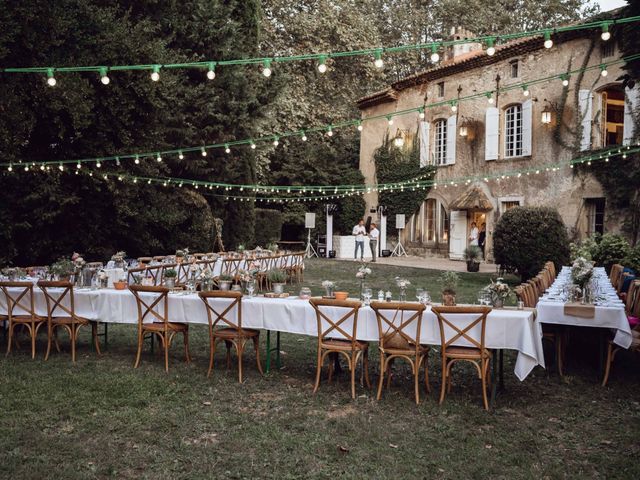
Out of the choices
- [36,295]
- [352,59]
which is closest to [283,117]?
[352,59]

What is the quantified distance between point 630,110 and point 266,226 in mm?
13708

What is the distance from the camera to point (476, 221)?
20.4m

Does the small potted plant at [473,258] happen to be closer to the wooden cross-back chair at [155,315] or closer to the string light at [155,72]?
the wooden cross-back chair at [155,315]

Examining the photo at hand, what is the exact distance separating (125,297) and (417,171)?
56.0ft

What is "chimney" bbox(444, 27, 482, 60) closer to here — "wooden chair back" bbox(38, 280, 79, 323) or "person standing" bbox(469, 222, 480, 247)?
"person standing" bbox(469, 222, 480, 247)

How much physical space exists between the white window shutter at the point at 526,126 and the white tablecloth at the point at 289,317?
14250 millimetres

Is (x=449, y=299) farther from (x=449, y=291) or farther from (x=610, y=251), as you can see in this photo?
(x=610, y=251)

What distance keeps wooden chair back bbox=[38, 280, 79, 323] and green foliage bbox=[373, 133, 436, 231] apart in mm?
16839

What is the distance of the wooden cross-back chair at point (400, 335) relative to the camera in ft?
16.2

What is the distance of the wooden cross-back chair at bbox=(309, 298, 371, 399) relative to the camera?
202 inches

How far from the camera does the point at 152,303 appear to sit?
608cm

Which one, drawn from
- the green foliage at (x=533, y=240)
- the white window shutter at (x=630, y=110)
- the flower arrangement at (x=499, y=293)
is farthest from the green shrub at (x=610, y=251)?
the flower arrangement at (x=499, y=293)

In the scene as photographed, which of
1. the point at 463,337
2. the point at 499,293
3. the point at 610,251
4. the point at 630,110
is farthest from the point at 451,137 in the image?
the point at 463,337

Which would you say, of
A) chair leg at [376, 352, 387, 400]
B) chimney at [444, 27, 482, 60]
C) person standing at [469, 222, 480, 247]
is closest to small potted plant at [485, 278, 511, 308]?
chair leg at [376, 352, 387, 400]
